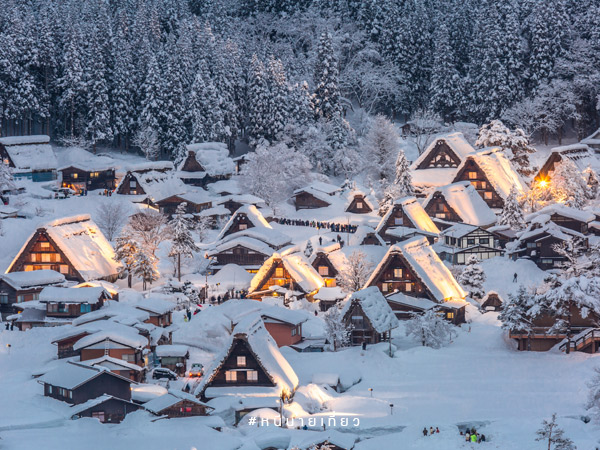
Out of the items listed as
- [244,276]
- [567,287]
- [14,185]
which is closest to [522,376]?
[567,287]

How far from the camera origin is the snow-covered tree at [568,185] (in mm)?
73562

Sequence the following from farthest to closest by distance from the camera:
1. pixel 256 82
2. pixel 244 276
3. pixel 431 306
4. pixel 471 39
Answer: pixel 471 39 → pixel 256 82 → pixel 244 276 → pixel 431 306

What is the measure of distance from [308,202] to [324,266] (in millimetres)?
17779

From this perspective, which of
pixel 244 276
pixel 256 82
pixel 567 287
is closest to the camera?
pixel 567 287

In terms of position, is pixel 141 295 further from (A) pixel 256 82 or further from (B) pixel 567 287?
(A) pixel 256 82

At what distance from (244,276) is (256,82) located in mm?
29444

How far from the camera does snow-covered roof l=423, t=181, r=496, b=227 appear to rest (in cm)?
7319

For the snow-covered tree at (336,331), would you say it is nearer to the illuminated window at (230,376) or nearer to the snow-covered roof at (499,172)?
the illuminated window at (230,376)

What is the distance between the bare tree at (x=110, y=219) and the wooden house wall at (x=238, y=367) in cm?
2970

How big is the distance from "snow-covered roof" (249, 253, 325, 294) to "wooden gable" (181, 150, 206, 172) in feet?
80.2

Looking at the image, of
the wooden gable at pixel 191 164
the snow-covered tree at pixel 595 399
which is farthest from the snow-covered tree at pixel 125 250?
the snow-covered tree at pixel 595 399

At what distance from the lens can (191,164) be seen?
8506 cm

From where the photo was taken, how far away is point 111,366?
4559 centimetres

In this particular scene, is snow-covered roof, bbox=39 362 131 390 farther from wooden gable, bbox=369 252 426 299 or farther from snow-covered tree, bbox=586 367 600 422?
wooden gable, bbox=369 252 426 299
